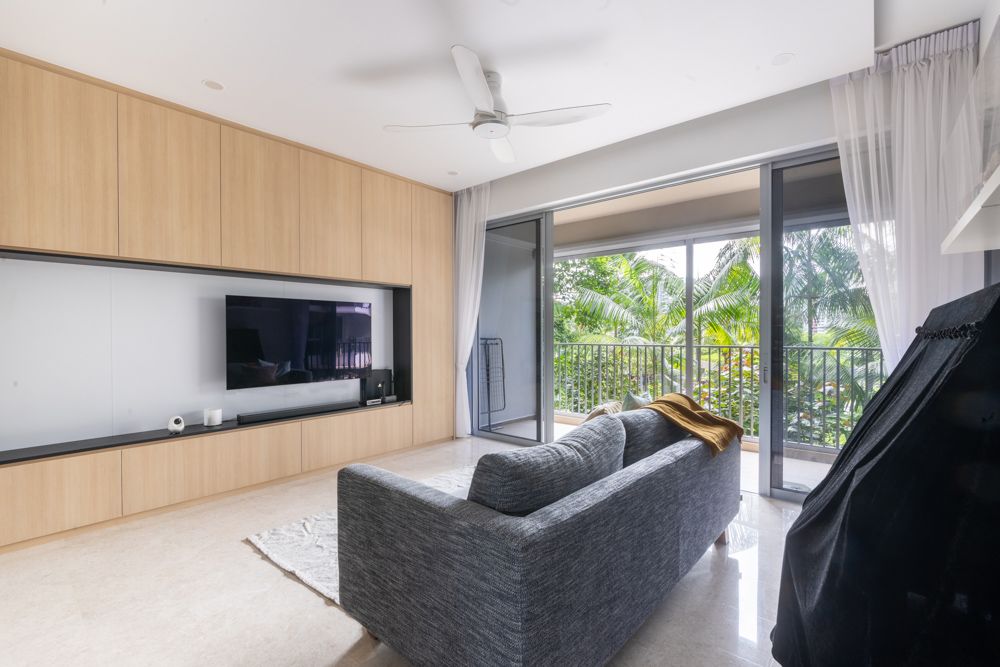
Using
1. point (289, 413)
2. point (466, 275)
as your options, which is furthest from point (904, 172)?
point (289, 413)

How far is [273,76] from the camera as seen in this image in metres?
2.60

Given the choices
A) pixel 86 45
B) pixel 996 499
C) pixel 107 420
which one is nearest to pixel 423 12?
pixel 86 45

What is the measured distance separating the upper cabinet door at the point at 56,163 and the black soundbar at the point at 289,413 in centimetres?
139

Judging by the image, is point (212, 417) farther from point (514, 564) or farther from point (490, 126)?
point (514, 564)

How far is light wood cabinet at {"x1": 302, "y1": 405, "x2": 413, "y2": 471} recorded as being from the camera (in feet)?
11.9

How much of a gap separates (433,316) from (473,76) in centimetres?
274

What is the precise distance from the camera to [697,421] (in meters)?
2.27

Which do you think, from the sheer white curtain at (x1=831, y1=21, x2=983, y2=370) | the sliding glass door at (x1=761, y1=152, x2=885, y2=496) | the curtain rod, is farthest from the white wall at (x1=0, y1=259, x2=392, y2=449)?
the curtain rod

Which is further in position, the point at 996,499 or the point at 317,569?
the point at 317,569

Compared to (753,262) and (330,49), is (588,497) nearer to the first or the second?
(330,49)

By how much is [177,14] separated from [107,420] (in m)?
2.40

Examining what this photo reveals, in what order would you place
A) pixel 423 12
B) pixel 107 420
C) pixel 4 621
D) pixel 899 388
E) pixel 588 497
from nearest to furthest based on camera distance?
pixel 899 388 → pixel 588 497 → pixel 4 621 → pixel 423 12 → pixel 107 420

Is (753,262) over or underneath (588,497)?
over

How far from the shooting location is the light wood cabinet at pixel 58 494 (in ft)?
7.77
